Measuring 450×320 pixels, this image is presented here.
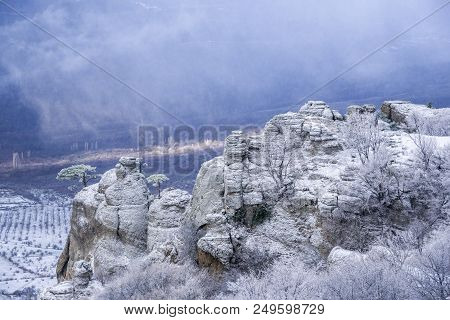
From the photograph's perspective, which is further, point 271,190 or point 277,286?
point 271,190

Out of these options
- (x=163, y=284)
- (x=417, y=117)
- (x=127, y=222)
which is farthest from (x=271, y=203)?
(x=417, y=117)

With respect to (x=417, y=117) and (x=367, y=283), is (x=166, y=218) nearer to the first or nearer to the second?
(x=367, y=283)

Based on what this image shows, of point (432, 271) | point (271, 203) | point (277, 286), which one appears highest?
point (271, 203)

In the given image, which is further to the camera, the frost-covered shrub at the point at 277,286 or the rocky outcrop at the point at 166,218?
the rocky outcrop at the point at 166,218

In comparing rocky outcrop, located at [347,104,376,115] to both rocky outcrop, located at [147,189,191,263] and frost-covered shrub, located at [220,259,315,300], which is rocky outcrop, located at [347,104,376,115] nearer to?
rocky outcrop, located at [147,189,191,263]

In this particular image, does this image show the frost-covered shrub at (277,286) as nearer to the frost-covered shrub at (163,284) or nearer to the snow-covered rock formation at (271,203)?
the frost-covered shrub at (163,284)

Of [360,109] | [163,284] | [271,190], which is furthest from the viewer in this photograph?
[360,109]

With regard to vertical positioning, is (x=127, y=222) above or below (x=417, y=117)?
below

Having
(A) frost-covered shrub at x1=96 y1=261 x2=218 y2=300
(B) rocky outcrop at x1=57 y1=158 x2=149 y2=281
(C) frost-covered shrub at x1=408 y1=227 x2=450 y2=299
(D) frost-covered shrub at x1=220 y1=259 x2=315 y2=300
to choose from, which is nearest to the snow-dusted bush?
(C) frost-covered shrub at x1=408 y1=227 x2=450 y2=299

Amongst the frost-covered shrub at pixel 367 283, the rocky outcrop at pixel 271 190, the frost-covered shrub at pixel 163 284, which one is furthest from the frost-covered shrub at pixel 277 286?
the rocky outcrop at pixel 271 190
